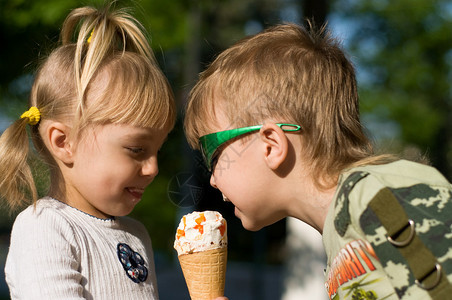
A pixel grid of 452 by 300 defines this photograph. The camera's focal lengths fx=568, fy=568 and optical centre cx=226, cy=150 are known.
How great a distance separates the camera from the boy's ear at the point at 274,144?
8.76ft

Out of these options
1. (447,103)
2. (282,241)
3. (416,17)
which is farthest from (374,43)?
(282,241)

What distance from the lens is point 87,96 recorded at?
276 centimetres

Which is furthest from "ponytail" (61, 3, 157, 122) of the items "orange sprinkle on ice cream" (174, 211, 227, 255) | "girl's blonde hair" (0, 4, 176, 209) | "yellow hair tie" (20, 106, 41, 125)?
"orange sprinkle on ice cream" (174, 211, 227, 255)

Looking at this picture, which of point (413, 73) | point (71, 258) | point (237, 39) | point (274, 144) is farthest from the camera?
point (413, 73)

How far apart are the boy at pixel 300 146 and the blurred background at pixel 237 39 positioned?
1.15 ft

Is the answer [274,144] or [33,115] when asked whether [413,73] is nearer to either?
[274,144]

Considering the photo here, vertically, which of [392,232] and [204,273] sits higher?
[392,232]

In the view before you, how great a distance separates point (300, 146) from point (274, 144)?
0.42 feet

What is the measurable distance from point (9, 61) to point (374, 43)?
36.2 ft

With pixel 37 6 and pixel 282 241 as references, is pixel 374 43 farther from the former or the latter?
pixel 37 6

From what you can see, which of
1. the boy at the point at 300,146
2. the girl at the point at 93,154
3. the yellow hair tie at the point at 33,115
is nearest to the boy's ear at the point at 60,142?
the girl at the point at 93,154

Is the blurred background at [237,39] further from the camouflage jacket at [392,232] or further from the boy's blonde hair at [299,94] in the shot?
the camouflage jacket at [392,232]

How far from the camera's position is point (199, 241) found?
8.92 feet

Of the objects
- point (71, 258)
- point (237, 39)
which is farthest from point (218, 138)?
point (237, 39)
